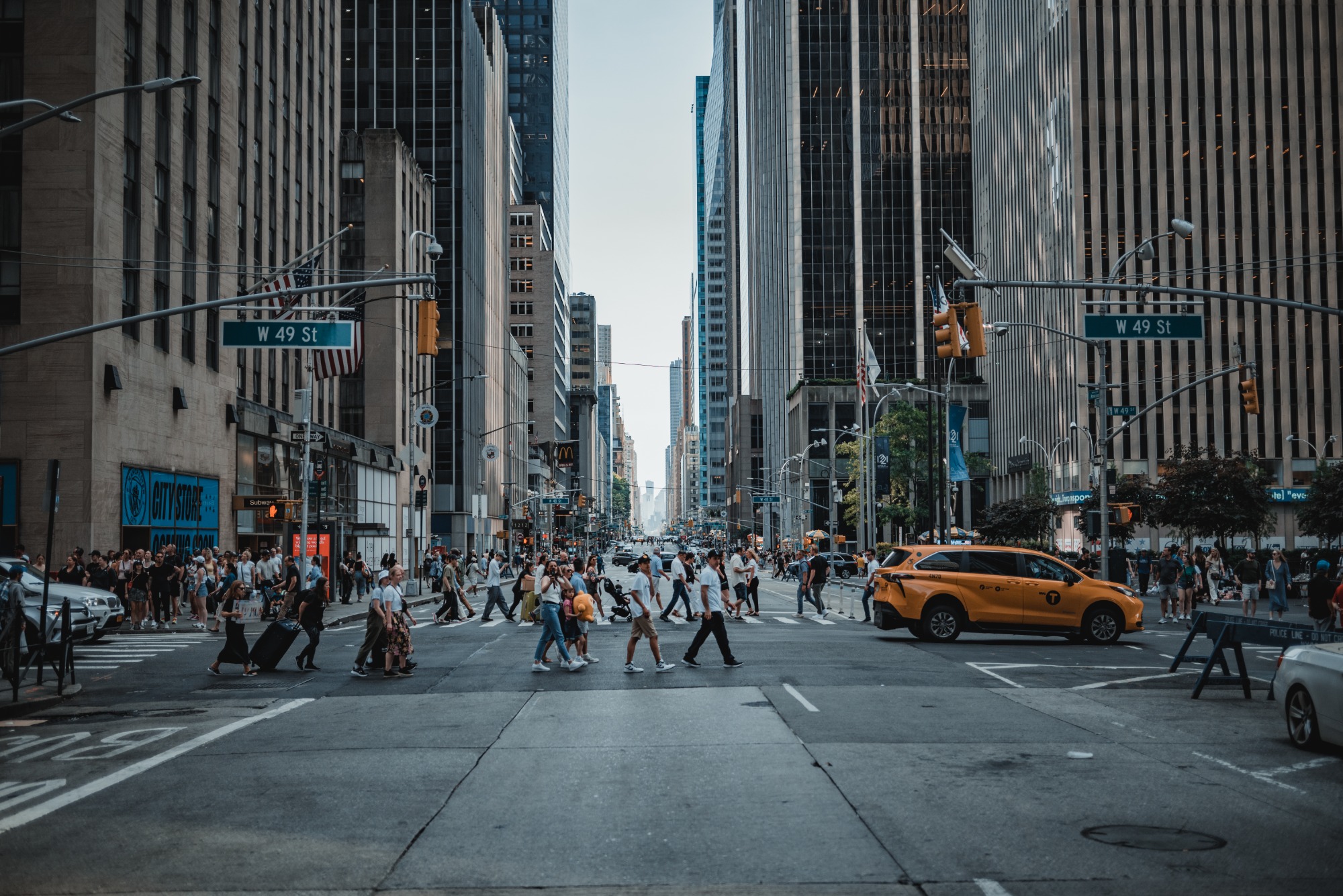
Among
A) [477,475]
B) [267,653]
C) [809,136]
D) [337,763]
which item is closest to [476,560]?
[477,475]

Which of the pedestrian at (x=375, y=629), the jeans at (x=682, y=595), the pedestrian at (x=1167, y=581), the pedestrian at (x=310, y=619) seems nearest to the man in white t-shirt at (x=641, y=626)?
the pedestrian at (x=375, y=629)

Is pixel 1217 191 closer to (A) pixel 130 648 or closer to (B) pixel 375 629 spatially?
(A) pixel 130 648

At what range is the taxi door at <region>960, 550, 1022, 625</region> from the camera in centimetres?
2459

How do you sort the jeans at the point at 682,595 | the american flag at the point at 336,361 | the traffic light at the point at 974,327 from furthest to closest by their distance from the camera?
the american flag at the point at 336,361 → the jeans at the point at 682,595 → the traffic light at the point at 974,327

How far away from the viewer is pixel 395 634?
19.8 meters

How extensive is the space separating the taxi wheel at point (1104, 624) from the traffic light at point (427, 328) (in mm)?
14267

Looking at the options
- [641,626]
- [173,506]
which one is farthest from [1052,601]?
[173,506]

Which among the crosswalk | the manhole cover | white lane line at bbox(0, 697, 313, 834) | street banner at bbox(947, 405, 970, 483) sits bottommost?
the crosswalk

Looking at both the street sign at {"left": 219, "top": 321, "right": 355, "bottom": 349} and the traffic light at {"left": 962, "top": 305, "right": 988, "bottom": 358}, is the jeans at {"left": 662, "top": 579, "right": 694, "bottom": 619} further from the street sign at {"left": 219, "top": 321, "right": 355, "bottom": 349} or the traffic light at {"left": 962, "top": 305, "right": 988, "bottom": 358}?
the traffic light at {"left": 962, "top": 305, "right": 988, "bottom": 358}

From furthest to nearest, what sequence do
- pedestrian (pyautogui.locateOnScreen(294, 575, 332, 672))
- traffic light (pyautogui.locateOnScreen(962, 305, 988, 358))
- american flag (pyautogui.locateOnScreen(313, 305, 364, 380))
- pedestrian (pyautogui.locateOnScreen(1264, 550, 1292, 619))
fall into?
american flag (pyautogui.locateOnScreen(313, 305, 364, 380)) → pedestrian (pyautogui.locateOnScreen(1264, 550, 1292, 619)) → traffic light (pyautogui.locateOnScreen(962, 305, 988, 358)) → pedestrian (pyautogui.locateOnScreen(294, 575, 332, 672))

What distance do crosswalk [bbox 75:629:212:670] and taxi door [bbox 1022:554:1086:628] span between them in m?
17.3

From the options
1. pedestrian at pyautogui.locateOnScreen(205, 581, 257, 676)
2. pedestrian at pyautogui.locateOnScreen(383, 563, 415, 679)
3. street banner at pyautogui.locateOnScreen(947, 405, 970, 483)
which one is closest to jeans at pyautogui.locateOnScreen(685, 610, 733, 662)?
pedestrian at pyautogui.locateOnScreen(383, 563, 415, 679)

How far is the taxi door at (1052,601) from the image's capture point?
24.6m

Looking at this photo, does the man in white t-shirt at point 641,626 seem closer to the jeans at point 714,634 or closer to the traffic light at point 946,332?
the jeans at point 714,634
